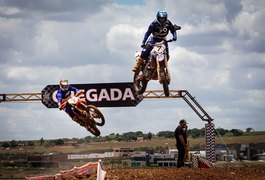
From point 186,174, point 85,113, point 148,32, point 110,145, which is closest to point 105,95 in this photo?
point 110,145

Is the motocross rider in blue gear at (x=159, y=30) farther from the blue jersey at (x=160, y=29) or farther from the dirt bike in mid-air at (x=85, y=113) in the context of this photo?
the dirt bike in mid-air at (x=85, y=113)

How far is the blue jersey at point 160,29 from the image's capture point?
2195cm

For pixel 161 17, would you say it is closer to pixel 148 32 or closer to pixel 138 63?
pixel 148 32

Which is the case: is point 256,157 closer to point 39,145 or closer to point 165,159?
point 165,159

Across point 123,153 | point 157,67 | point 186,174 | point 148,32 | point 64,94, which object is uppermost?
point 148,32

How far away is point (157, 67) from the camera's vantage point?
71.6ft

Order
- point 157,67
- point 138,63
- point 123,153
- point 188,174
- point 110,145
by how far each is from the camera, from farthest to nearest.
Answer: point 110,145, point 123,153, point 138,63, point 157,67, point 188,174

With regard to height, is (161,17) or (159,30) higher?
(161,17)

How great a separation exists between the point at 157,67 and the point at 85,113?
4487 millimetres

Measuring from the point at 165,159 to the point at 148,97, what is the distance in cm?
473

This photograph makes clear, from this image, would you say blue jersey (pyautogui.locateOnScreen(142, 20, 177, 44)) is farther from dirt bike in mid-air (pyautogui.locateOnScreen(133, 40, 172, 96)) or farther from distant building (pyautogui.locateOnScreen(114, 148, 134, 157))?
distant building (pyautogui.locateOnScreen(114, 148, 134, 157))

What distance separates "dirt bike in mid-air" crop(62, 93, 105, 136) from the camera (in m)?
24.6

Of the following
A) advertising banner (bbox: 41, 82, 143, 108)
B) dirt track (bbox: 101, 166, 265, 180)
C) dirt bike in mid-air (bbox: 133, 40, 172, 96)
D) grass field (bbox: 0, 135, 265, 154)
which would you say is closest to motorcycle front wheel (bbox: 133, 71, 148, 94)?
dirt bike in mid-air (bbox: 133, 40, 172, 96)

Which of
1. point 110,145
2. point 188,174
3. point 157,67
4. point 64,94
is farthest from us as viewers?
point 110,145
